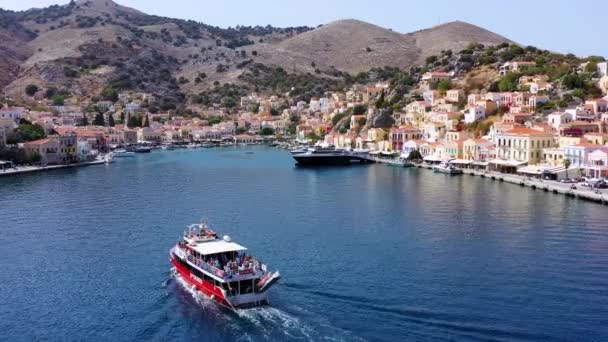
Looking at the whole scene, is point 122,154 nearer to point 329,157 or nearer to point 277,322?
point 329,157

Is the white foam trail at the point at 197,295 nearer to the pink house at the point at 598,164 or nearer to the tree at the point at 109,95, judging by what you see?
the pink house at the point at 598,164

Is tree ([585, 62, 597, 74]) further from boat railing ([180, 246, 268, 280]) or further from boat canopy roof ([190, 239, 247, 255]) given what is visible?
boat railing ([180, 246, 268, 280])

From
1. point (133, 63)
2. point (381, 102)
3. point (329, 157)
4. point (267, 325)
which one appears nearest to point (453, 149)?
point (329, 157)

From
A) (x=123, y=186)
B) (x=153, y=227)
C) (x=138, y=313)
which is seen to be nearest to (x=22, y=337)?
(x=138, y=313)

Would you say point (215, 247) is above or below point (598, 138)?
below

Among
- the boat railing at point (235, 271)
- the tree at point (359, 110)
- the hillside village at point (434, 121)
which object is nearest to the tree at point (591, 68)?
the hillside village at point (434, 121)

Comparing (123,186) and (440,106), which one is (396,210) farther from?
(440,106)

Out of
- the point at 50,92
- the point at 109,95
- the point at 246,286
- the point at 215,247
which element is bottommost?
the point at 246,286
